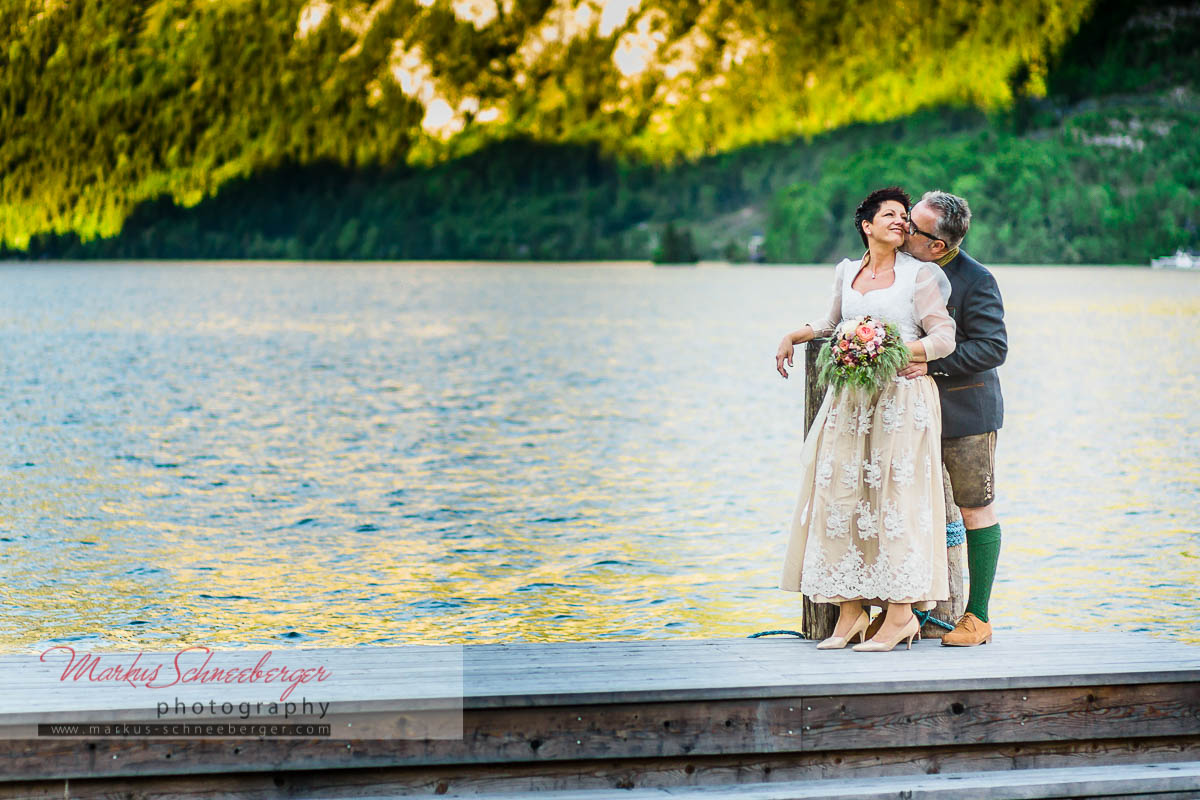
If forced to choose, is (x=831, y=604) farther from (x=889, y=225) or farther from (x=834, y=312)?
(x=889, y=225)

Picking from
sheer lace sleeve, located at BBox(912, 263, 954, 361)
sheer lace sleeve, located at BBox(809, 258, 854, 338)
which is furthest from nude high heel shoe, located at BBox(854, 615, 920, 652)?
sheer lace sleeve, located at BBox(809, 258, 854, 338)

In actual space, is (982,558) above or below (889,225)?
below

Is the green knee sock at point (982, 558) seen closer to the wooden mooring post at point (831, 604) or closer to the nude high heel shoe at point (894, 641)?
the wooden mooring post at point (831, 604)

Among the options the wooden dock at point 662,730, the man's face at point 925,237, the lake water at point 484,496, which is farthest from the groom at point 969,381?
the lake water at point 484,496

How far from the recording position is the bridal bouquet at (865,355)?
17.6 feet

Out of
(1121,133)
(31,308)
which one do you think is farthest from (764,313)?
(1121,133)

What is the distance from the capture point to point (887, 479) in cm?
546

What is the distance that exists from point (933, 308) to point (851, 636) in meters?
1.32

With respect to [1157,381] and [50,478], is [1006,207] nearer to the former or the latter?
[1157,381]

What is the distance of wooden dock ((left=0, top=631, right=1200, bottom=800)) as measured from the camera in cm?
433

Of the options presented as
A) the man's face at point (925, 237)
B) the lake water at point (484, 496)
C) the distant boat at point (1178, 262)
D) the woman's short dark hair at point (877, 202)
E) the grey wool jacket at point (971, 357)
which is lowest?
the lake water at point (484, 496)

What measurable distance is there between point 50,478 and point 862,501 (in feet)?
50.4

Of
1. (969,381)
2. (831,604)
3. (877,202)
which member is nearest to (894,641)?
(831,604)

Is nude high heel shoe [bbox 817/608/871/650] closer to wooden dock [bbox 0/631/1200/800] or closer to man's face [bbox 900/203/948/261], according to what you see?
wooden dock [bbox 0/631/1200/800]
